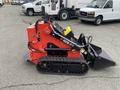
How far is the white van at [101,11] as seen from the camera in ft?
52.6

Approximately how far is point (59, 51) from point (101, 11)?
10256 mm

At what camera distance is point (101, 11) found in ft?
53.3

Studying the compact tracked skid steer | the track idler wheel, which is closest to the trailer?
the compact tracked skid steer

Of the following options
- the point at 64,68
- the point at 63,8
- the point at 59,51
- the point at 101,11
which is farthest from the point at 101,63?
the point at 63,8

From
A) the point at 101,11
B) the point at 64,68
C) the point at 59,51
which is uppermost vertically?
the point at 101,11

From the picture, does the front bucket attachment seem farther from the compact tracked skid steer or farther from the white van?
the white van

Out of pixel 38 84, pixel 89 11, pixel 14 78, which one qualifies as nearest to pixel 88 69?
pixel 38 84

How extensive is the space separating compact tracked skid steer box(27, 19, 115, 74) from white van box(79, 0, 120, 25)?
9479mm

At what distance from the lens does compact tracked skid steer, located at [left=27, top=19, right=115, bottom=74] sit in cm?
636

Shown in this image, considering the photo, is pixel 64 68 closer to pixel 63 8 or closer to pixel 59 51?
pixel 59 51

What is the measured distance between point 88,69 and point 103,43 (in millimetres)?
3973

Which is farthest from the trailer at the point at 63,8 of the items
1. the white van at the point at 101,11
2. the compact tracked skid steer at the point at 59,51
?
the compact tracked skid steer at the point at 59,51

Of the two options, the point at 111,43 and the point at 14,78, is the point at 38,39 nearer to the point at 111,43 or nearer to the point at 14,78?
the point at 14,78

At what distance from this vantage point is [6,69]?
670 centimetres
